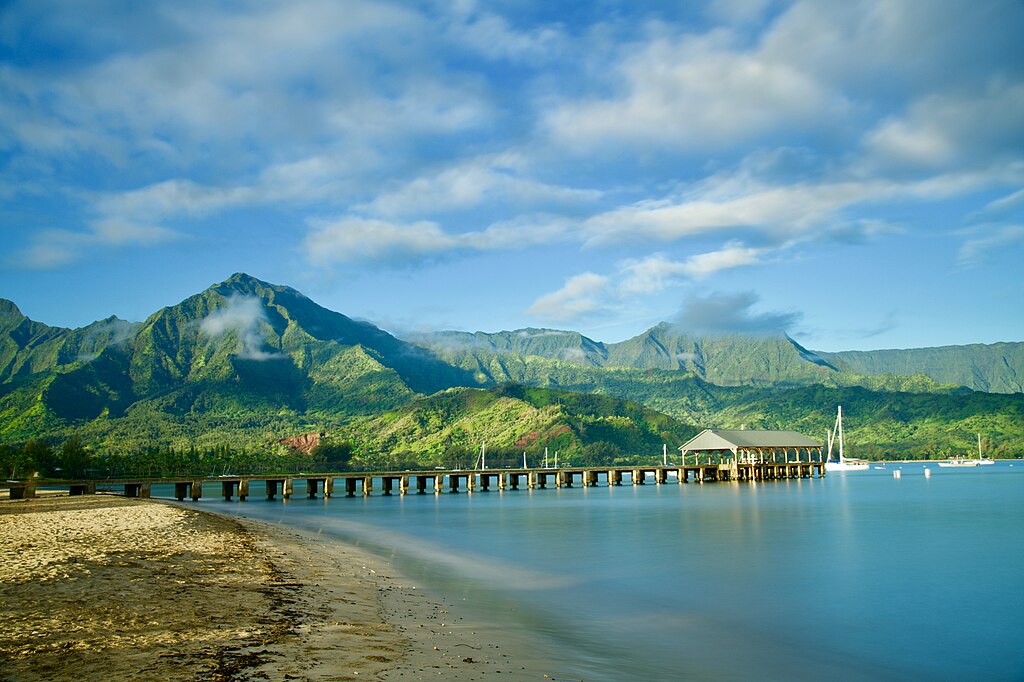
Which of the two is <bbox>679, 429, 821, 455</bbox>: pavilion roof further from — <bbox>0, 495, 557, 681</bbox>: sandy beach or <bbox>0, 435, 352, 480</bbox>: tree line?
<bbox>0, 495, 557, 681</bbox>: sandy beach

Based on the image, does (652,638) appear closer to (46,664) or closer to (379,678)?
(379,678)

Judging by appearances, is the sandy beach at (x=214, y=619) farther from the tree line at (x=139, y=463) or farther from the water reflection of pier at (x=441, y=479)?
the tree line at (x=139, y=463)

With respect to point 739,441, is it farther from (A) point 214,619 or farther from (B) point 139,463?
(A) point 214,619

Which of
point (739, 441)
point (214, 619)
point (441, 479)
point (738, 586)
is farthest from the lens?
point (739, 441)

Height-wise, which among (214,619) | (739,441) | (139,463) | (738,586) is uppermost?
(739,441)

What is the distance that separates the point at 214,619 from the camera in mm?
14906

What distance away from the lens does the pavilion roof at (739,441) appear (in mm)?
108750

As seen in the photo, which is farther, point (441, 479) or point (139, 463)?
point (139, 463)

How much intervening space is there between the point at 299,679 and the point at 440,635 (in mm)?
5369

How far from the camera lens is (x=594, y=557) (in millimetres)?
34688

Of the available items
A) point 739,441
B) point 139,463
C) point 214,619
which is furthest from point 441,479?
point 214,619

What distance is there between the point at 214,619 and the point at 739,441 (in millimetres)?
104238

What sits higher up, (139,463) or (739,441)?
(739,441)

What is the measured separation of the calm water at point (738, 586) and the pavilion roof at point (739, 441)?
4942cm
